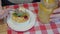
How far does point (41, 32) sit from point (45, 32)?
24mm

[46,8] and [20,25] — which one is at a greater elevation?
[46,8]

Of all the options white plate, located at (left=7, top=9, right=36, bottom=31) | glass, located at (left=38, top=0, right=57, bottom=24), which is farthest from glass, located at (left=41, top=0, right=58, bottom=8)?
white plate, located at (left=7, top=9, right=36, bottom=31)

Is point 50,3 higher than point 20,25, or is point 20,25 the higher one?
point 50,3

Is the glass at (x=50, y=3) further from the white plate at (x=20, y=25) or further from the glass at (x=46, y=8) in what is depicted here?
the white plate at (x=20, y=25)

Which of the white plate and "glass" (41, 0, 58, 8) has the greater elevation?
"glass" (41, 0, 58, 8)

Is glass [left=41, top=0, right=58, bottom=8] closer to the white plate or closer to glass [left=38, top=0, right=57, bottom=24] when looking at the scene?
glass [left=38, top=0, right=57, bottom=24]

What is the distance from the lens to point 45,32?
37.3 inches

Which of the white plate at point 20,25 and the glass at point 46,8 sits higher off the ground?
the glass at point 46,8

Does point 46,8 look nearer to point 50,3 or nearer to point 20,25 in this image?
point 50,3

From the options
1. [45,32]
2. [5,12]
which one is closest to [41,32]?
[45,32]

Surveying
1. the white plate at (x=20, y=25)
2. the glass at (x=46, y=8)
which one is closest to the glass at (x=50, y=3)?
the glass at (x=46, y=8)

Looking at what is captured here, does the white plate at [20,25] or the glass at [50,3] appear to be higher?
the glass at [50,3]

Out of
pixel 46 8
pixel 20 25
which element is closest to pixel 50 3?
pixel 46 8

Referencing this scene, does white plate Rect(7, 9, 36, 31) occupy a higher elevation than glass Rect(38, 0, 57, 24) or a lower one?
lower
